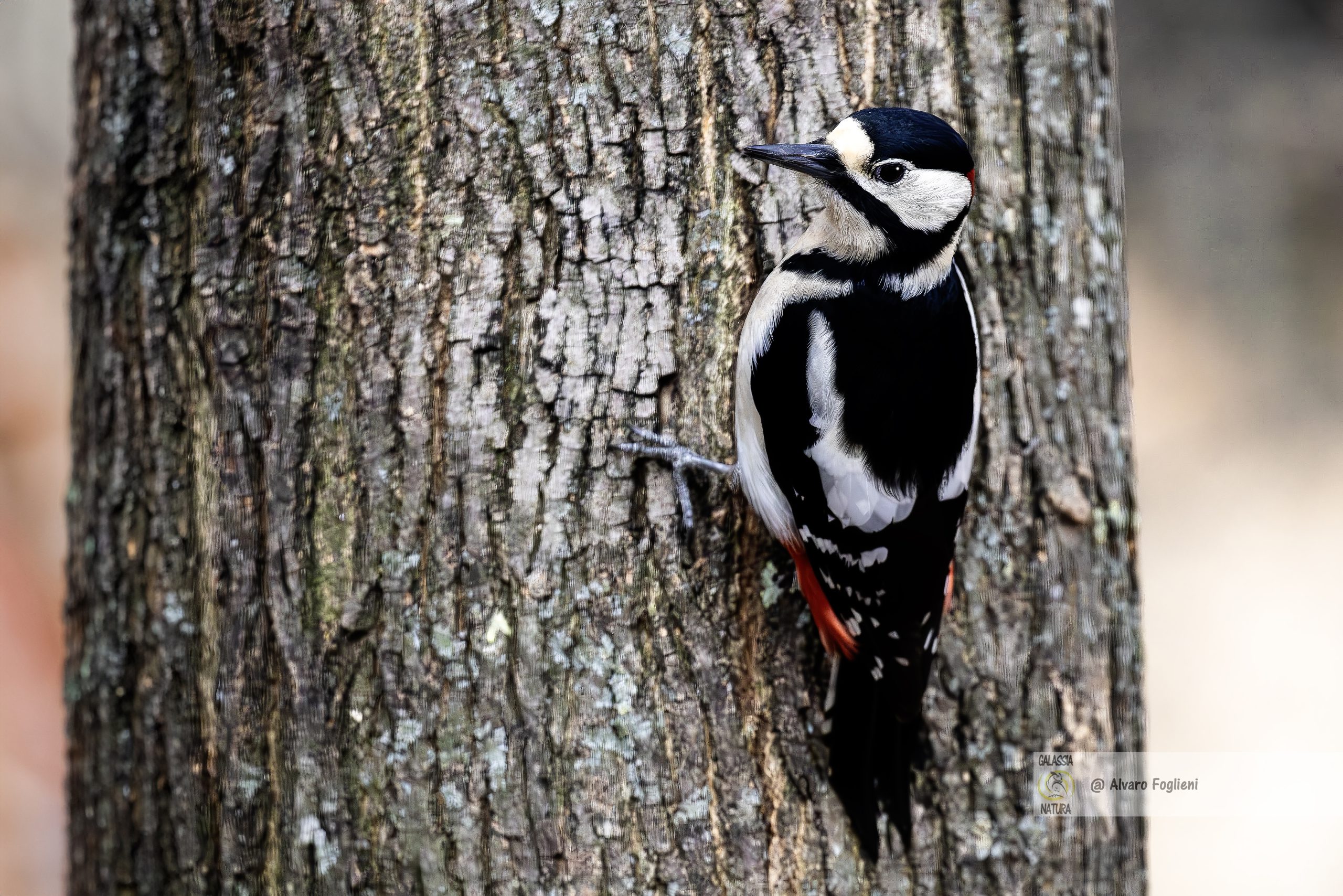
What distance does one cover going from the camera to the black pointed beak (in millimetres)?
1560

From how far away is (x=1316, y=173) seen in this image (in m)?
4.85

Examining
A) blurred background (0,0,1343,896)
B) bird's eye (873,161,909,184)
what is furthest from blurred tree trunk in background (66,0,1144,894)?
blurred background (0,0,1343,896)

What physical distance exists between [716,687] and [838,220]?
2.79 feet

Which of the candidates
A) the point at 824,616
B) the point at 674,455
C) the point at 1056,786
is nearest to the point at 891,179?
the point at 674,455

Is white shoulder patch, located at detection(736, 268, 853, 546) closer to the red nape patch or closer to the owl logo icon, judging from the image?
the red nape patch

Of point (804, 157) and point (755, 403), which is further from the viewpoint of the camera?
point (755, 403)

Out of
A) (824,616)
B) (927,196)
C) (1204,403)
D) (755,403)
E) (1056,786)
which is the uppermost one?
(927,196)

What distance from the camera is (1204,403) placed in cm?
460

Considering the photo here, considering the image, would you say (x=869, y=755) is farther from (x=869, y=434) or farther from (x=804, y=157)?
(x=804, y=157)

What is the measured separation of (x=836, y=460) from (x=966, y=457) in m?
0.23

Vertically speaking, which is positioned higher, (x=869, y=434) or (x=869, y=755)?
(x=869, y=434)

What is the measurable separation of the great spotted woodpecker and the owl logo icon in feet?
0.80

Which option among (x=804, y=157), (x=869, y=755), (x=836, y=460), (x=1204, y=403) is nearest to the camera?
(x=804, y=157)

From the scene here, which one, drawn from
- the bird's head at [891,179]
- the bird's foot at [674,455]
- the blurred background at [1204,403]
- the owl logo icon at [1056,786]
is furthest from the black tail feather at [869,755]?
the blurred background at [1204,403]
